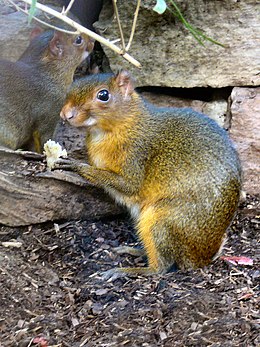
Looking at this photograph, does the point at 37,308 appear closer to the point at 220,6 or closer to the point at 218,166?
the point at 218,166

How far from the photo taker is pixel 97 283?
445 centimetres

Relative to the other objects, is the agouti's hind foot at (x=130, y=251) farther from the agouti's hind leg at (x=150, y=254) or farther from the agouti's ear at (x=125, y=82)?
the agouti's ear at (x=125, y=82)

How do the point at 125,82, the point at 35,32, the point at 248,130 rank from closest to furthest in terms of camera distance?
the point at 125,82 < the point at 248,130 < the point at 35,32

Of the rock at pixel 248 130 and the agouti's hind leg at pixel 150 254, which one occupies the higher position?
the rock at pixel 248 130

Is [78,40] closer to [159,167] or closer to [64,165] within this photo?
[64,165]

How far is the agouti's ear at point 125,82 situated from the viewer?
189 inches

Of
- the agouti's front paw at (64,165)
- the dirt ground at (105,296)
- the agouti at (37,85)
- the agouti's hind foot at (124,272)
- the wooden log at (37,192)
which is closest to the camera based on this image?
→ the dirt ground at (105,296)

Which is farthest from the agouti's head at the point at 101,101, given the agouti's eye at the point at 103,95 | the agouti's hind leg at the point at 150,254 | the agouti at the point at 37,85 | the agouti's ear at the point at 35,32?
the agouti's ear at the point at 35,32

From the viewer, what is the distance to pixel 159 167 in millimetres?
4734

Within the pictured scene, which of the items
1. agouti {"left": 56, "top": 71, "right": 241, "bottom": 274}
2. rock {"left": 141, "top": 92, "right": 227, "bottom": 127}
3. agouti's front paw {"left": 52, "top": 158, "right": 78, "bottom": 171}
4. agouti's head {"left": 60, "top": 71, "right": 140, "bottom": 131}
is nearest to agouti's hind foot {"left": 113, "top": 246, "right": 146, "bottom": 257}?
agouti {"left": 56, "top": 71, "right": 241, "bottom": 274}

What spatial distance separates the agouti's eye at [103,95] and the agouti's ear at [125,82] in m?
0.12

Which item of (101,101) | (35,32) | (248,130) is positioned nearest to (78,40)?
(35,32)

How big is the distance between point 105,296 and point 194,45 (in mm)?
2274

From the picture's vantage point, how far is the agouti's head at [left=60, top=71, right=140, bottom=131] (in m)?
4.63
